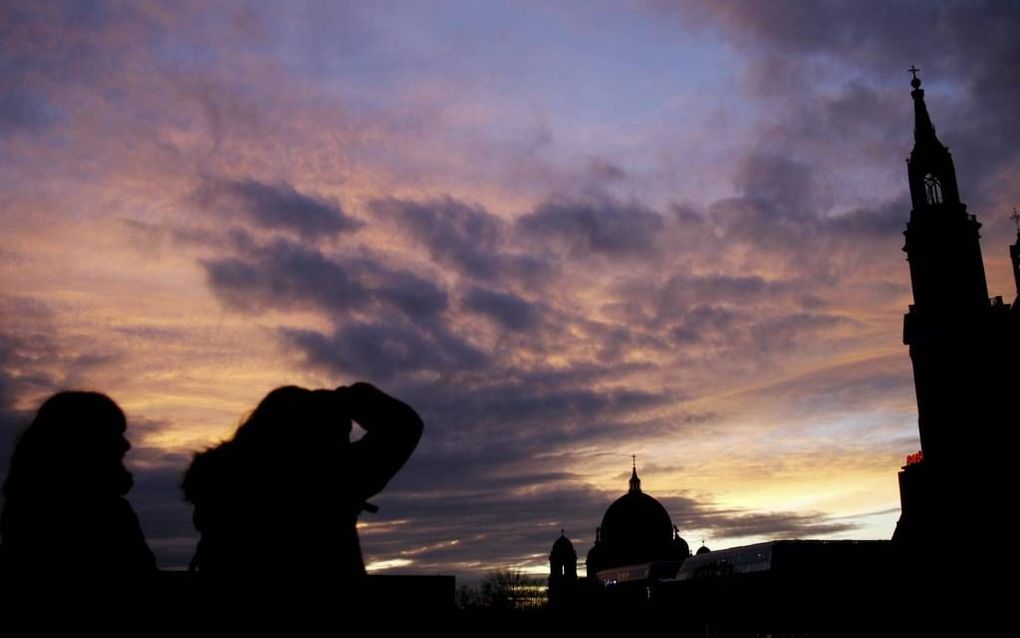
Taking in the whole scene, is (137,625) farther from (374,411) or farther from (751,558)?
(751,558)

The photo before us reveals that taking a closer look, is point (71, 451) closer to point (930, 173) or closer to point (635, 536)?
Result: point (930, 173)

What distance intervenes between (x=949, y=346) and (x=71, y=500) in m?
72.5

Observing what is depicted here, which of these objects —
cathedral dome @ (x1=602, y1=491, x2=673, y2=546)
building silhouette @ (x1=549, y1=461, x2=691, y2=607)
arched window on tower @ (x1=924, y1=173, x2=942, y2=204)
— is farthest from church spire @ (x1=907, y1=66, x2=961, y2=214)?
cathedral dome @ (x1=602, y1=491, x2=673, y2=546)

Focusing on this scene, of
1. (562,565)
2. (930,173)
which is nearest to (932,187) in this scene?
(930,173)

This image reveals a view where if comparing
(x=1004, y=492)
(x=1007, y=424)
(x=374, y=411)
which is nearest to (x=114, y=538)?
(x=374, y=411)

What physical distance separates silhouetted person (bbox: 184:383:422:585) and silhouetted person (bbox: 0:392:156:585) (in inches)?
13.0

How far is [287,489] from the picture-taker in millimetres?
4035

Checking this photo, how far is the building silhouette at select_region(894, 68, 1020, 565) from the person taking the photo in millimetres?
64750

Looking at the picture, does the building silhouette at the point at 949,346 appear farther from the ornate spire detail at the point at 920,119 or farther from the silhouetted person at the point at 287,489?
the silhouetted person at the point at 287,489

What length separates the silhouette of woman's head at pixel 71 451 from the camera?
13.3 feet

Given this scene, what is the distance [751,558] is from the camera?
100 metres

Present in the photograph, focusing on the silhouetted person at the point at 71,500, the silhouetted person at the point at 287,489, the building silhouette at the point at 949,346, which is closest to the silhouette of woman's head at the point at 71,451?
the silhouetted person at the point at 71,500

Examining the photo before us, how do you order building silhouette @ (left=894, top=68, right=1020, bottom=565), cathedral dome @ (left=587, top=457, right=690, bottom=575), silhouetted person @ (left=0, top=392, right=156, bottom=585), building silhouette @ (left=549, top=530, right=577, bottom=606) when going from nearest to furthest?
silhouetted person @ (left=0, top=392, right=156, bottom=585)
building silhouette @ (left=894, top=68, right=1020, bottom=565)
building silhouette @ (left=549, top=530, right=577, bottom=606)
cathedral dome @ (left=587, top=457, right=690, bottom=575)

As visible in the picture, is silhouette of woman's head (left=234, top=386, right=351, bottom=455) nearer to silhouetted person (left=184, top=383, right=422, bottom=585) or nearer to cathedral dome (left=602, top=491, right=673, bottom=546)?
silhouetted person (left=184, top=383, right=422, bottom=585)
